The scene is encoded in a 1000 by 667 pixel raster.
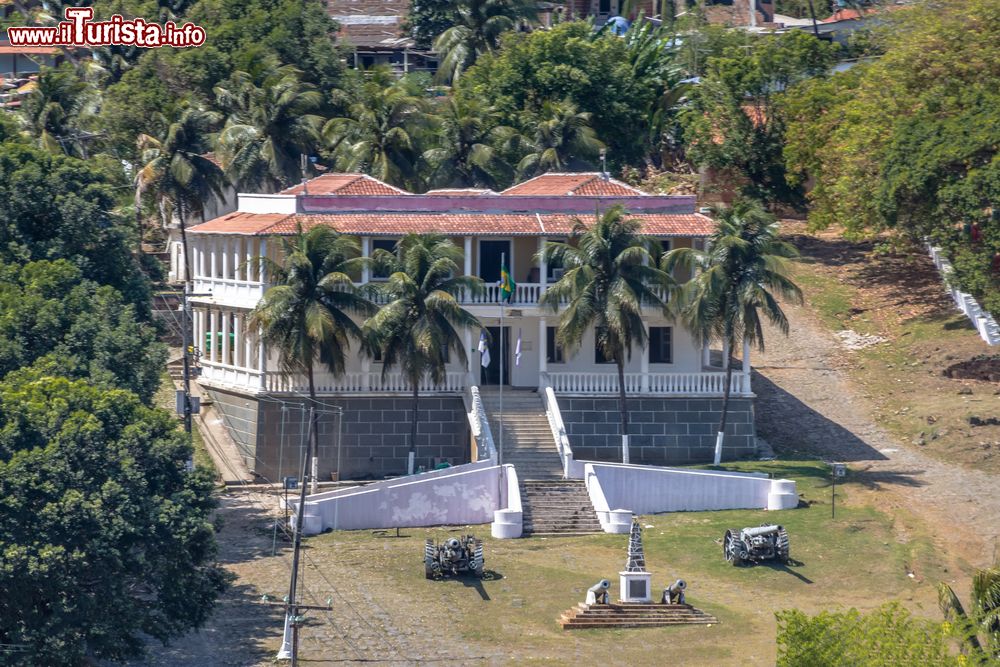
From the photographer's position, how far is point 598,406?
199 ft

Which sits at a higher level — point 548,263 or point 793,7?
point 793,7

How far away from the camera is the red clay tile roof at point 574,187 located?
2537 inches

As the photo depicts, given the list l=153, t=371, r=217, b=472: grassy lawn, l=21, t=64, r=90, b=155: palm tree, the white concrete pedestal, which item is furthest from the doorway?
l=21, t=64, r=90, b=155: palm tree

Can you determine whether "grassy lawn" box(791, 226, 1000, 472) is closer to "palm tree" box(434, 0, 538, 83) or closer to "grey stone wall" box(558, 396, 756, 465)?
"grey stone wall" box(558, 396, 756, 465)

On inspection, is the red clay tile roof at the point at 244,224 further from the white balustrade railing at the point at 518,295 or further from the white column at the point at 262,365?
the white balustrade railing at the point at 518,295

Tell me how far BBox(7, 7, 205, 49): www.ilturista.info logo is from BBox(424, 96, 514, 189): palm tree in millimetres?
15134

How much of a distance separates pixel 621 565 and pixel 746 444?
1138cm

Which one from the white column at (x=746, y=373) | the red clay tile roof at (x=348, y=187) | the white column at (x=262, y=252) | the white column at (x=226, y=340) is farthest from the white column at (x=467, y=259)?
the white column at (x=746, y=373)

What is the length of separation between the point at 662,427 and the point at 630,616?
14.6 m

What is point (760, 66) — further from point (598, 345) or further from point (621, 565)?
point (621, 565)

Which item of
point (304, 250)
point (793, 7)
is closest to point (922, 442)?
point (304, 250)

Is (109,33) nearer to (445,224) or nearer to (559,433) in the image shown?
(445,224)

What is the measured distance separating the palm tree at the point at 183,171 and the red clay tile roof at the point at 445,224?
28.1ft

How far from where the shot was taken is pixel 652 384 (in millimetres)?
60875
